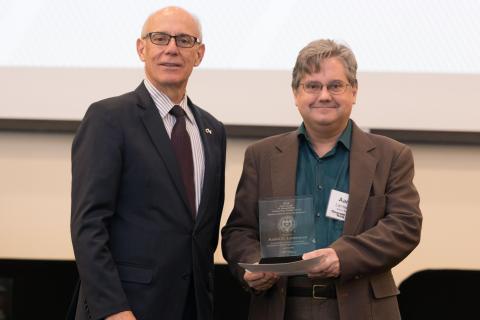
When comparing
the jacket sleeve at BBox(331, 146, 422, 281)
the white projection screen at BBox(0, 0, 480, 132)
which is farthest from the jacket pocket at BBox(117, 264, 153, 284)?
the white projection screen at BBox(0, 0, 480, 132)

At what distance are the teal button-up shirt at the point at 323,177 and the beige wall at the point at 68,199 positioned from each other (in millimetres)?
1369

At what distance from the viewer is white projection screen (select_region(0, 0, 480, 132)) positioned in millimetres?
3580

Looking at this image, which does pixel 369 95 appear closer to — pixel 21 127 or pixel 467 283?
pixel 467 283

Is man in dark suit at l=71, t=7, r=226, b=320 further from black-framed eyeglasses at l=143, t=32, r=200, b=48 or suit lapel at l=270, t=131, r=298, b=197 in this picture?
suit lapel at l=270, t=131, r=298, b=197

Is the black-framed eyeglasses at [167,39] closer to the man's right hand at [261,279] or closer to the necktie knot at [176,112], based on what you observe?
the necktie knot at [176,112]

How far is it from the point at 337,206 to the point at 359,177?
125 mm

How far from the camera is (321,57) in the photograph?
2.44m

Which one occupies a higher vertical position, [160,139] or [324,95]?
[324,95]

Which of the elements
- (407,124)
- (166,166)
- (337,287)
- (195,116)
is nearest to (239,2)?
(407,124)

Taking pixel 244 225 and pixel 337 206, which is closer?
pixel 337 206

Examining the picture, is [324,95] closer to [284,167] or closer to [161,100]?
[284,167]

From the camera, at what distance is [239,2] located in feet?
12.1

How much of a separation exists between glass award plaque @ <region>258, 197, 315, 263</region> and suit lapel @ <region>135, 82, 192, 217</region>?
27 cm

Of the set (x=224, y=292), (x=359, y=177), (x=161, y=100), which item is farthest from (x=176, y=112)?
(x=224, y=292)
